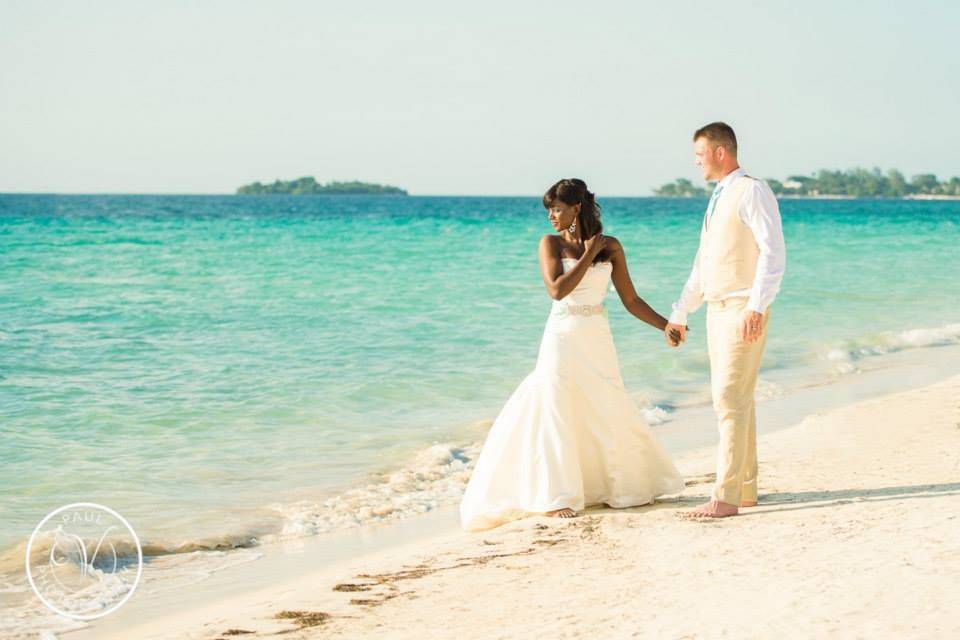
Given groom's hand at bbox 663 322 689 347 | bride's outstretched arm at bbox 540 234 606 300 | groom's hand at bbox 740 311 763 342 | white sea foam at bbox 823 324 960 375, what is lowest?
white sea foam at bbox 823 324 960 375

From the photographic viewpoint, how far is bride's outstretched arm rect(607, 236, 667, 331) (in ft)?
20.3

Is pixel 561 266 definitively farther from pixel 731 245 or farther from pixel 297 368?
pixel 297 368

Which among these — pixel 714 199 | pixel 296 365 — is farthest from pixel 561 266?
pixel 296 365

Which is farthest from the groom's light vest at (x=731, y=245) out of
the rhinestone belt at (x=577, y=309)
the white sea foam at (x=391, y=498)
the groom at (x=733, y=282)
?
the white sea foam at (x=391, y=498)

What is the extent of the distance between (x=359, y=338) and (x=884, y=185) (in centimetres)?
16709

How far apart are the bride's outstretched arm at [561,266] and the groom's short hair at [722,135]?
853 millimetres

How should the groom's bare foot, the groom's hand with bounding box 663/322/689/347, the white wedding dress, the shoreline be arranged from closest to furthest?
the shoreline, the groom's bare foot, the white wedding dress, the groom's hand with bounding box 663/322/689/347

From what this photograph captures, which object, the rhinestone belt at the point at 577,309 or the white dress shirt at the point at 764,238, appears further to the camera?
the rhinestone belt at the point at 577,309

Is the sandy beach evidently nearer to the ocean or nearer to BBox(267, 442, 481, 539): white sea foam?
BBox(267, 442, 481, 539): white sea foam

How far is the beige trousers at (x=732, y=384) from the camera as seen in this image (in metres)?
5.69

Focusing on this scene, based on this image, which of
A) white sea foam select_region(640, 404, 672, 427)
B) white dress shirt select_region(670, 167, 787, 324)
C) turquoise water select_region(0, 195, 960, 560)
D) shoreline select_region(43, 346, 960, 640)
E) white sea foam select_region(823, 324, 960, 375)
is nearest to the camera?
shoreline select_region(43, 346, 960, 640)

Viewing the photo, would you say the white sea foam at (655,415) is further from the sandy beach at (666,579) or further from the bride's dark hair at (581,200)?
the bride's dark hair at (581,200)

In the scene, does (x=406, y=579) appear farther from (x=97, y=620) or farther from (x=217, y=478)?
(x=217, y=478)

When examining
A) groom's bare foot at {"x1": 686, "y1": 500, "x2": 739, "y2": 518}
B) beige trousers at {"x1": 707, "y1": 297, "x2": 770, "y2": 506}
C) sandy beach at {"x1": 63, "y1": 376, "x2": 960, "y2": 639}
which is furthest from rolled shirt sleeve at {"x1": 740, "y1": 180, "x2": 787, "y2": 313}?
sandy beach at {"x1": 63, "y1": 376, "x2": 960, "y2": 639}
